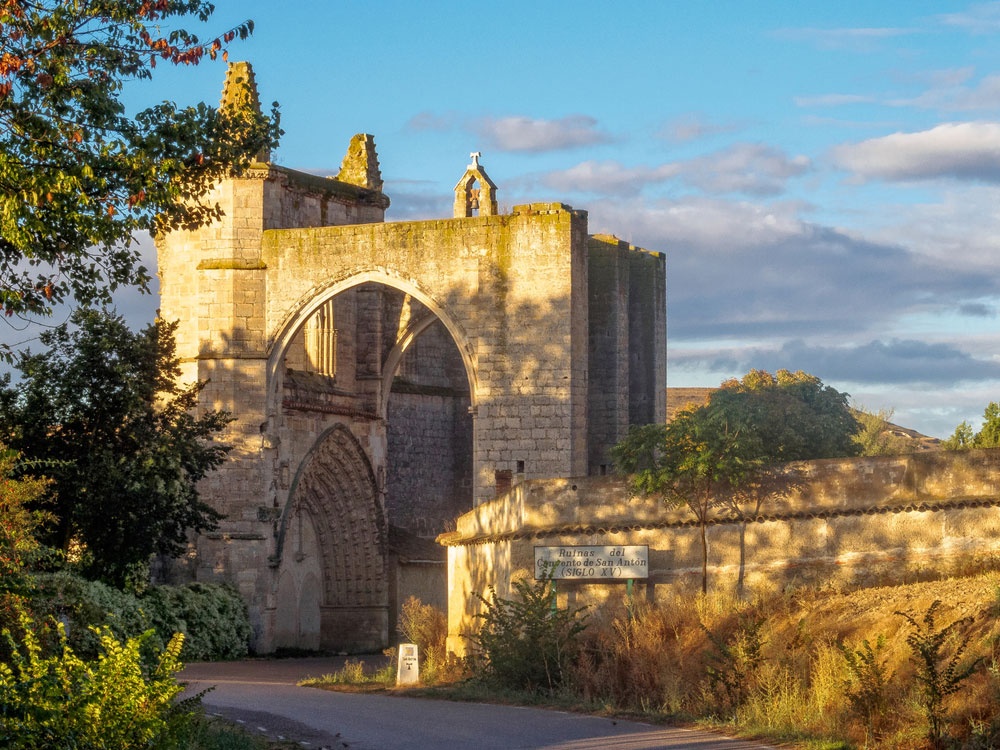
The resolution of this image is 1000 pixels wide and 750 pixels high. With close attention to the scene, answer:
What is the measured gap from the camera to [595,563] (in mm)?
18484

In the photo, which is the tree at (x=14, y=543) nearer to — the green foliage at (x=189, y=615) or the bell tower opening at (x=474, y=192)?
the green foliage at (x=189, y=615)

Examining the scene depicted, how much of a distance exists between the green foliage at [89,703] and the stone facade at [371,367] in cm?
1815

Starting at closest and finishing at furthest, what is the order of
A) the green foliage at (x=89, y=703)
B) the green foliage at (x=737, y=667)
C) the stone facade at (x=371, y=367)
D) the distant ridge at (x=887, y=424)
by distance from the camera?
the green foliage at (x=89, y=703) → the green foliage at (x=737, y=667) → the stone facade at (x=371, y=367) → the distant ridge at (x=887, y=424)

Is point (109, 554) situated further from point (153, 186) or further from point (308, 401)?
point (153, 186)

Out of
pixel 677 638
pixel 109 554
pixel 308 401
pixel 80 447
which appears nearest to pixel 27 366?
pixel 80 447

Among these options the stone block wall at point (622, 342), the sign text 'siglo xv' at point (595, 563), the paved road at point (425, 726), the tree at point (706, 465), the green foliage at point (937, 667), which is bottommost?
the paved road at point (425, 726)

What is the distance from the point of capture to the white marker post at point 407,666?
58.0ft

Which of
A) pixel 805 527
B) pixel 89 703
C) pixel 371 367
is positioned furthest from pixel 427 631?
pixel 371 367

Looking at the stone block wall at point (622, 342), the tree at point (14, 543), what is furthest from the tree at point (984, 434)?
the tree at point (14, 543)

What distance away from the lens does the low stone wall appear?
Result: 17.4 meters

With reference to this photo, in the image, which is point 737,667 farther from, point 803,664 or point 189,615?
point 189,615

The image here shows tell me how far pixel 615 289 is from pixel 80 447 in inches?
480

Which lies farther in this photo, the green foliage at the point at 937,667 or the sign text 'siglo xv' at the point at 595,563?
the sign text 'siglo xv' at the point at 595,563

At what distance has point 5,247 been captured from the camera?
1415 cm
